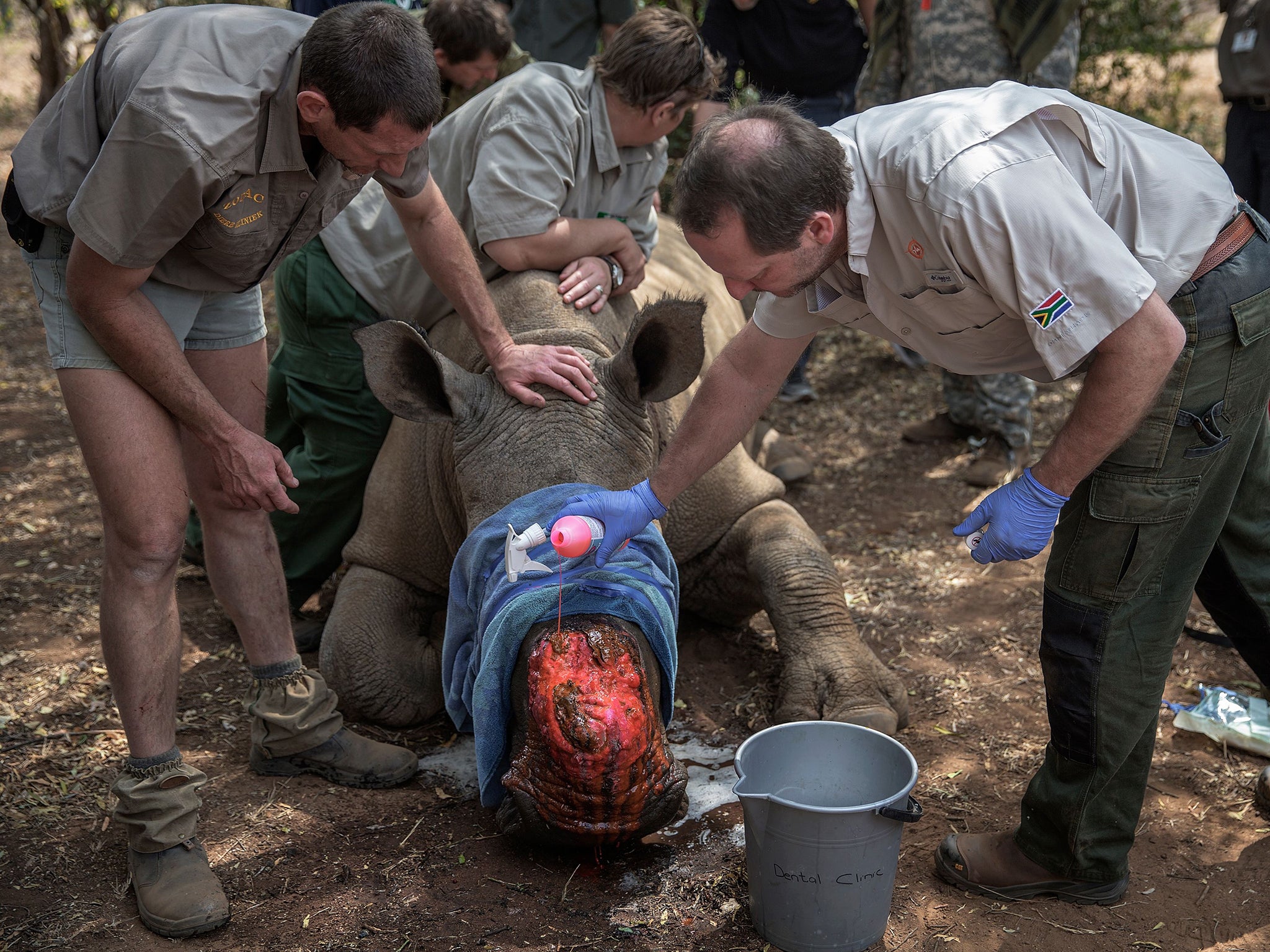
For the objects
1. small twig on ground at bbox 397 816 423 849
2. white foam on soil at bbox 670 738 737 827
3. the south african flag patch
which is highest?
the south african flag patch

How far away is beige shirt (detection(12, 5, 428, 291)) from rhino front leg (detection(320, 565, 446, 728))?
5.14 feet

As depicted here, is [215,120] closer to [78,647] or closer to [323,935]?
[323,935]

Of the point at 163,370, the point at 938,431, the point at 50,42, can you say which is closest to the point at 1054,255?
the point at 163,370

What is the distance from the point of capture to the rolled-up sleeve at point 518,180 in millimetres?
4734

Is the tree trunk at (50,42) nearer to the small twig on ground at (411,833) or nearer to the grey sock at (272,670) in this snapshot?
the grey sock at (272,670)

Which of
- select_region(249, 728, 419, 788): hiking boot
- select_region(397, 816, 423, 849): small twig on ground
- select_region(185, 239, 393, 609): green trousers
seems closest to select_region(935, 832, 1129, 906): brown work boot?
select_region(397, 816, 423, 849): small twig on ground

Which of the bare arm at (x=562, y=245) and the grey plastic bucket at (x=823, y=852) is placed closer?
the grey plastic bucket at (x=823, y=852)

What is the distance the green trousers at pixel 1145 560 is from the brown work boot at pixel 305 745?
83.2 inches

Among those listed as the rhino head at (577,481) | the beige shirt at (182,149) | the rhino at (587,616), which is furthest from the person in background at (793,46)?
the beige shirt at (182,149)

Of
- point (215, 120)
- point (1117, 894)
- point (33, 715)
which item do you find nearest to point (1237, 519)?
point (1117, 894)

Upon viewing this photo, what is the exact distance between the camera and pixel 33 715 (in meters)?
4.57

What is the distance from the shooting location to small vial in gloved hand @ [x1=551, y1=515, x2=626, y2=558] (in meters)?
3.24

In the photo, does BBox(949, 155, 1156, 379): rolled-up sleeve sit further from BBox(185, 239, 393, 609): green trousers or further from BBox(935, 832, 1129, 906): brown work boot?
BBox(185, 239, 393, 609): green trousers

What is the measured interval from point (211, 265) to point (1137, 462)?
2.67m
